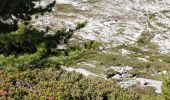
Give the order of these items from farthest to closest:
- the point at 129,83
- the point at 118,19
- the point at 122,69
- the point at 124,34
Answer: the point at 118,19 < the point at 124,34 < the point at 122,69 < the point at 129,83

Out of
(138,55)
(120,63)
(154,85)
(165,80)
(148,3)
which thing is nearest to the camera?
(165,80)

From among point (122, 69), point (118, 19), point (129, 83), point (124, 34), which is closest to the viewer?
point (129, 83)

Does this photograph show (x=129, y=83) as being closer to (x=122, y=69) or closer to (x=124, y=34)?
(x=122, y=69)

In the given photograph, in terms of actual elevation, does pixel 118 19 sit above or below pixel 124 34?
below

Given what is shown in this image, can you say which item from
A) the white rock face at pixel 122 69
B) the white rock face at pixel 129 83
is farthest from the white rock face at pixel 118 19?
the white rock face at pixel 129 83

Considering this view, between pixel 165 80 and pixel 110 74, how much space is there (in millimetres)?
23413

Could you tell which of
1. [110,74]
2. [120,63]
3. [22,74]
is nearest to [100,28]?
[120,63]

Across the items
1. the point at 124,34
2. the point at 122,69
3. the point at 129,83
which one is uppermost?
the point at 129,83

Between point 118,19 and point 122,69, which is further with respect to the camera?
point 118,19

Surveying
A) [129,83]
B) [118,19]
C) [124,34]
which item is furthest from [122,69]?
[118,19]

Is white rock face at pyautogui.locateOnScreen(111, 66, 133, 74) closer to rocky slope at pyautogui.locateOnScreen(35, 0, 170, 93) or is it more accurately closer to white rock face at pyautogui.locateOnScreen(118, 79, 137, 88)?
rocky slope at pyautogui.locateOnScreen(35, 0, 170, 93)

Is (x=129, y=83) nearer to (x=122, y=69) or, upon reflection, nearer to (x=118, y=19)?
(x=122, y=69)

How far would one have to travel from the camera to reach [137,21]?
79.6 meters

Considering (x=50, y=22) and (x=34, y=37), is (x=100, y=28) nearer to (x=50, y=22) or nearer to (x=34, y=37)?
(x=50, y=22)
